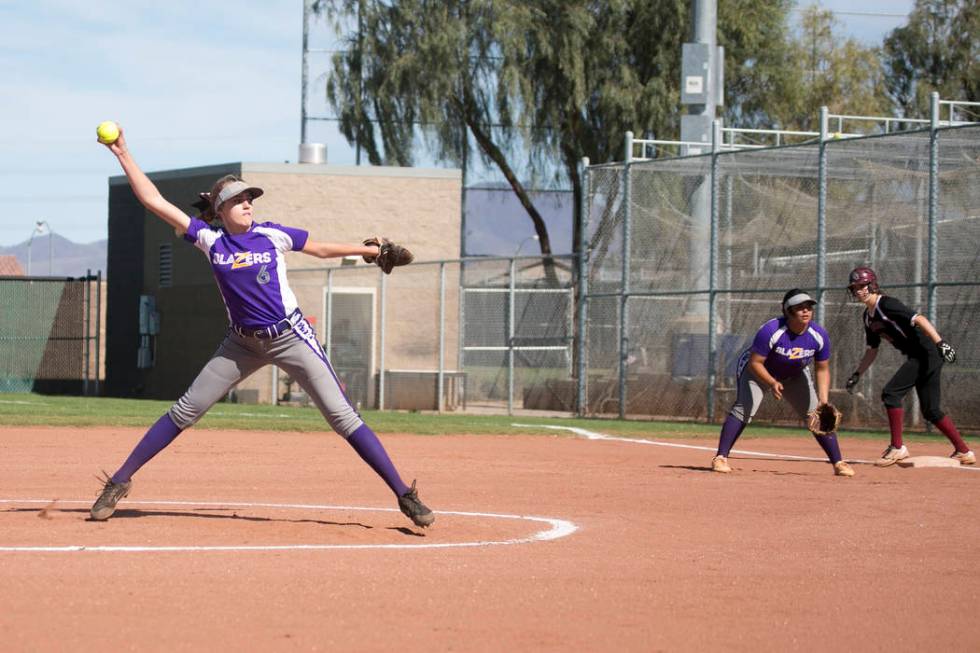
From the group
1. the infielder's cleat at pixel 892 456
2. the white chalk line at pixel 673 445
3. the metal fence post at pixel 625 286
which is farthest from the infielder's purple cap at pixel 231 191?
the metal fence post at pixel 625 286

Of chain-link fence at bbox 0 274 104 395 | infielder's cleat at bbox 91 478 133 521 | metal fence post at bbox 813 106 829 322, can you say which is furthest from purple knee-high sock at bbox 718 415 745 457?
chain-link fence at bbox 0 274 104 395

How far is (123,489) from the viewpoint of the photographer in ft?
26.9

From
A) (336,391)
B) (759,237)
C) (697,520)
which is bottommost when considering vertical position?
(697,520)

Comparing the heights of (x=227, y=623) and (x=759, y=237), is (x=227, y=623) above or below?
below

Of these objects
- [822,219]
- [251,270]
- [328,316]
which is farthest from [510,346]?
[251,270]

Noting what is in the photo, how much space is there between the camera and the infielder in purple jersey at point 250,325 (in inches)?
317

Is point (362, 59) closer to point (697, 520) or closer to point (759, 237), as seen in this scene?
point (759, 237)

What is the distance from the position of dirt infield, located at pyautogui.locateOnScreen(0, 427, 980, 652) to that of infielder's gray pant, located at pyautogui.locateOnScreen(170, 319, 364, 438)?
0.64 metres

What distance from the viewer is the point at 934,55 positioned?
175ft

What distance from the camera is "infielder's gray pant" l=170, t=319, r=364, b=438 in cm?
817

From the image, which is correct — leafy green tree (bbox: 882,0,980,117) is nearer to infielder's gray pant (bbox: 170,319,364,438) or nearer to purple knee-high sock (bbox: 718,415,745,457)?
purple knee-high sock (bbox: 718,415,745,457)

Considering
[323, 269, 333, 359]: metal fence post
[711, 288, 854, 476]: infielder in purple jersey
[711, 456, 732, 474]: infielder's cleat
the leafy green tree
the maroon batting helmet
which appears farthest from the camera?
the leafy green tree

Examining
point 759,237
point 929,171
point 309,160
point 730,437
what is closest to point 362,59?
point 309,160

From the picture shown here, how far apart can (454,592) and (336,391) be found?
7.39 feet
